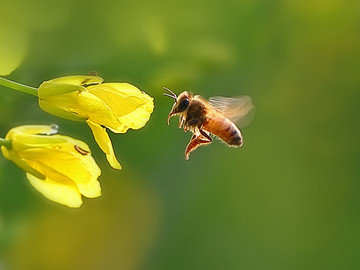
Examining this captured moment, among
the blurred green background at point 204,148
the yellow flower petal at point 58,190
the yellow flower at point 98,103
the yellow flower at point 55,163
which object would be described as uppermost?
the yellow flower at point 98,103

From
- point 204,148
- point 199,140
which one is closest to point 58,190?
point 199,140

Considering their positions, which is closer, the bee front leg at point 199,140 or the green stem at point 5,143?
the green stem at point 5,143

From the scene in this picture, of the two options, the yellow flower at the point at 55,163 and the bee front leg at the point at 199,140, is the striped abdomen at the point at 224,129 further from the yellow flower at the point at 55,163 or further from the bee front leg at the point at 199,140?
the yellow flower at the point at 55,163

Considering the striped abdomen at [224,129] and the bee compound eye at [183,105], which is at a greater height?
the bee compound eye at [183,105]

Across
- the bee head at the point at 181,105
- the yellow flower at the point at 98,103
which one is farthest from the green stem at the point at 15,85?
the bee head at the point at 181,105

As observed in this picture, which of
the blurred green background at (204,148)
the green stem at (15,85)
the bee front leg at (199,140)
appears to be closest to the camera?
the green stem at (15,85)

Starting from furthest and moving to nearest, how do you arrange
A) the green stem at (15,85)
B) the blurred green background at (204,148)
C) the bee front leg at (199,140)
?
the blurred green background at (204,148), the bee front leg at (199,140), the green stem at (15,85)

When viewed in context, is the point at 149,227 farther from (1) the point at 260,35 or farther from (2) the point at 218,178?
(1) the point at 260,35

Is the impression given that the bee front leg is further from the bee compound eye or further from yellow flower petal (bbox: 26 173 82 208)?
yellow flower petal (bbox: 26 173 82 208)
